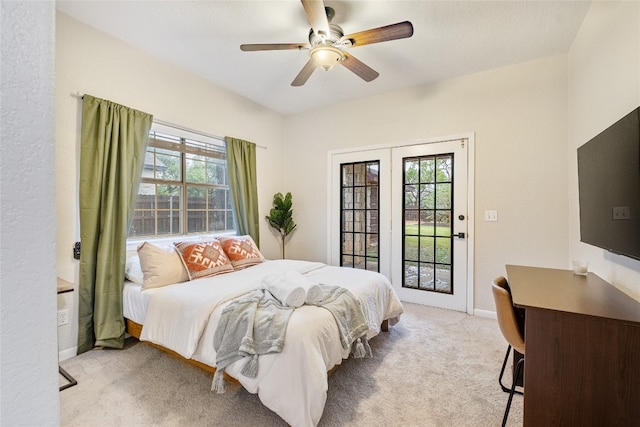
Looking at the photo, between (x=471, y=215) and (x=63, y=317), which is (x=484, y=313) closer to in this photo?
(x=471, y=215)

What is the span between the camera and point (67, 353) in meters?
2.27

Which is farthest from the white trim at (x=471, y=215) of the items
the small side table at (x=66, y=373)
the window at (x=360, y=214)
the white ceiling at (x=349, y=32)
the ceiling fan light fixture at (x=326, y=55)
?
the small side table at (x=66, y=373)

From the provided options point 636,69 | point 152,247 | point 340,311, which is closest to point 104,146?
point 152,247

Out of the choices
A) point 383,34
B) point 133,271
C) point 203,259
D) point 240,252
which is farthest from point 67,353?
point 383,34

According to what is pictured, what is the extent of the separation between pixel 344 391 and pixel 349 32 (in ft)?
9.10

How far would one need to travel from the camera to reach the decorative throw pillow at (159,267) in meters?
2.36

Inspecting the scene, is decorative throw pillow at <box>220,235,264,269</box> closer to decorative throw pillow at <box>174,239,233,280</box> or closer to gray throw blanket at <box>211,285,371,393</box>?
decorative throw pillow at <box>174,239,233,280</box>

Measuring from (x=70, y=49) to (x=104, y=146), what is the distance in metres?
0.77

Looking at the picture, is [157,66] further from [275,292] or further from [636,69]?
[636,69]

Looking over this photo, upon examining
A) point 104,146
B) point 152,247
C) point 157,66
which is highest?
point 157,66

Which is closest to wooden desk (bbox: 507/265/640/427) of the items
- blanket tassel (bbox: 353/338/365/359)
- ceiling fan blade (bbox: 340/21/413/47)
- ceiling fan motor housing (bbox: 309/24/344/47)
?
blanket tassel (bbox: 353/338/365/359)

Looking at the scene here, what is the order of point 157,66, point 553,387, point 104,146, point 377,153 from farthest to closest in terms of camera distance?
point 377,153, point 157,66, point 104,146, point 553,387

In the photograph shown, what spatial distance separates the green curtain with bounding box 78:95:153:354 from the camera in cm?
235

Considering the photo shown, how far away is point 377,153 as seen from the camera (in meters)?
3.80
